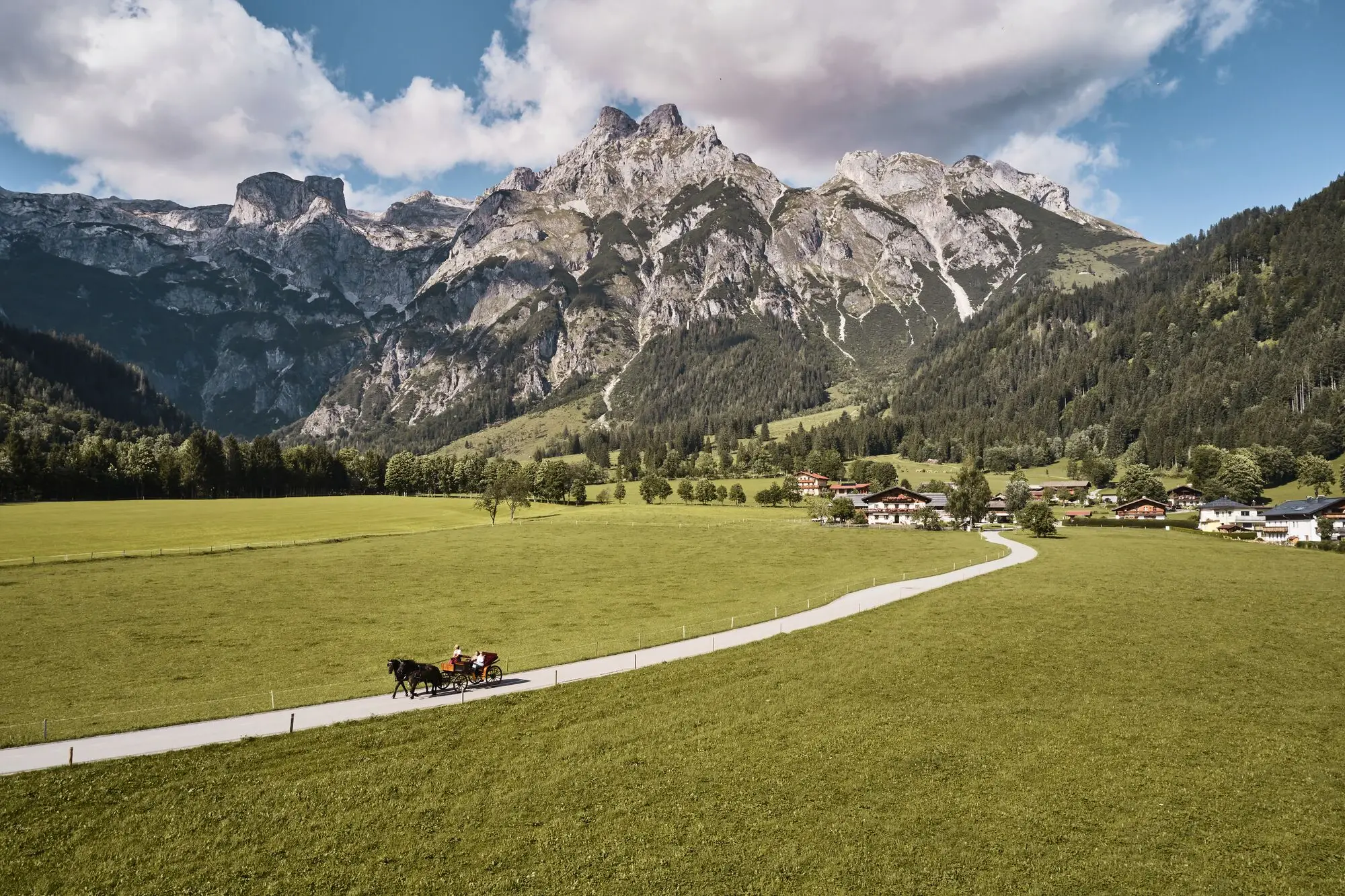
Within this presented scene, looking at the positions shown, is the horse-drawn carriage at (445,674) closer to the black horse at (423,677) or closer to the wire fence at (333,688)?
the black horse at (423,677)

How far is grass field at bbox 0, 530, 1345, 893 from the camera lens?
16.1 m

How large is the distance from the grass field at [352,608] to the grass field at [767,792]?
26.9ft

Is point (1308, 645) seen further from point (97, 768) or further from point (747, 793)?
point (97, 768)

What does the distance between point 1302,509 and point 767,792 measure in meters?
143

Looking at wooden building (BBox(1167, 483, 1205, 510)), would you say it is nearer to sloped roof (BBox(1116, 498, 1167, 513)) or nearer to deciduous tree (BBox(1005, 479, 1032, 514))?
sloped roof (BBox(1116, 498, 1167, 513))

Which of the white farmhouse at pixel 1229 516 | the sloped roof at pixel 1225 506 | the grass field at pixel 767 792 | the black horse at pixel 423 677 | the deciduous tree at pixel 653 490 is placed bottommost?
the white farmhouse at pixel 1229 516

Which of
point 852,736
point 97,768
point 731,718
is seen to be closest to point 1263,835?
point 852,736

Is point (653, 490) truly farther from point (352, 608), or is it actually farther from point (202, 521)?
point (352, 608)

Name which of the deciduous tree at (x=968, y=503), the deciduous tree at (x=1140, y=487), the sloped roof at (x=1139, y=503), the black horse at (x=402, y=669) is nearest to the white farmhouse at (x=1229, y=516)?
the sloped roof at (x=1139, y=503)

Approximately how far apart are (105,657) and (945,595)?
185ft

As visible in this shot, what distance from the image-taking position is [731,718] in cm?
2659

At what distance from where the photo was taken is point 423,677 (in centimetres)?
2989

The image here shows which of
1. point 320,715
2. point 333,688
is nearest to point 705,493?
point 333,688

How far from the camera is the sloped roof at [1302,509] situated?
112812mm
